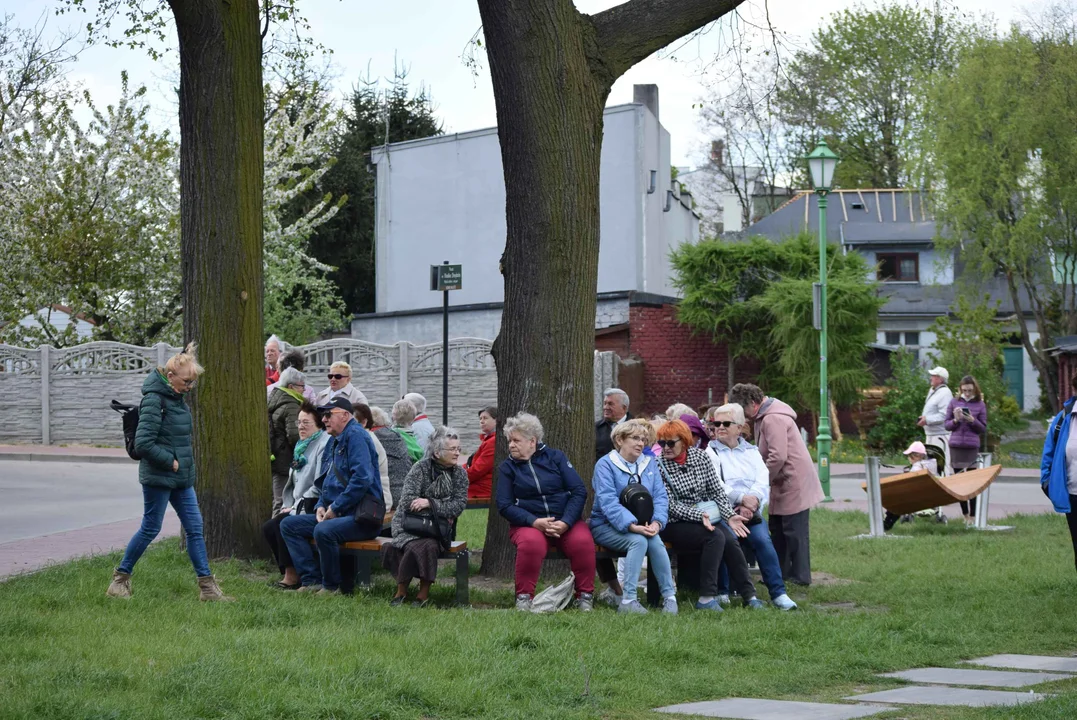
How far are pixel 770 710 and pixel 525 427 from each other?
3.77m

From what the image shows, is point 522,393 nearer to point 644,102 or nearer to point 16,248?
point 16,248

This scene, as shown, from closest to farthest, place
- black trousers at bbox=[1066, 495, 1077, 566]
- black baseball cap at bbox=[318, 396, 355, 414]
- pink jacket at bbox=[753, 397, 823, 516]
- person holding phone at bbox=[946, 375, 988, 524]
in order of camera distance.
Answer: black trousers at bbox=[1066, 495, 1077, 566]
black baseball cap at bbox=[318, 396, 355, 414]
pink jacket at bbox=[753, 397, 823, 516]
person holding phone at bbox=[946, 375, 988, 524]

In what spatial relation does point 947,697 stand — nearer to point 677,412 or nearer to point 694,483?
point 694,483

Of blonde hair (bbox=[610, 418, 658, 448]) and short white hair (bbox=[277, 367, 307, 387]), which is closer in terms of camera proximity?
blonde hair (bbox=[610, 418, 658, 448])

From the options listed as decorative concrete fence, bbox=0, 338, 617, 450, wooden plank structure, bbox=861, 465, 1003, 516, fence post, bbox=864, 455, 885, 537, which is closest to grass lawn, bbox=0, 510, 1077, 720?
wooden plank structure, bbox=861, 465, 1003, 516

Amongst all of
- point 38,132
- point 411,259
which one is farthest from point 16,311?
point 411,259

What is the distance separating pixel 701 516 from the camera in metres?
10.0

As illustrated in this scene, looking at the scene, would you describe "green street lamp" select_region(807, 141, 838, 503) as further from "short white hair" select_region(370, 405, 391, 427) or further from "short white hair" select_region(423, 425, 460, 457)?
"short white hair" select_region(423, 425, 460, 457)

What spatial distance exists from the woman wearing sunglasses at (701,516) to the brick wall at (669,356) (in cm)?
2089

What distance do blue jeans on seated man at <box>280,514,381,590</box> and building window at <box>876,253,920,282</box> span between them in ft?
137

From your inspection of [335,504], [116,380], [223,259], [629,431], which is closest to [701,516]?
[629,431]

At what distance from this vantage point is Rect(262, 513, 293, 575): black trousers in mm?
10461

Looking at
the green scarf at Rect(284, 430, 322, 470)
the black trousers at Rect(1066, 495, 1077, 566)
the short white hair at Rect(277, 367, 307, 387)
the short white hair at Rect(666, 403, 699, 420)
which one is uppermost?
the short white hair at Rect(277, 367, 307, 387)

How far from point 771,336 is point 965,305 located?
8402 millimetres
